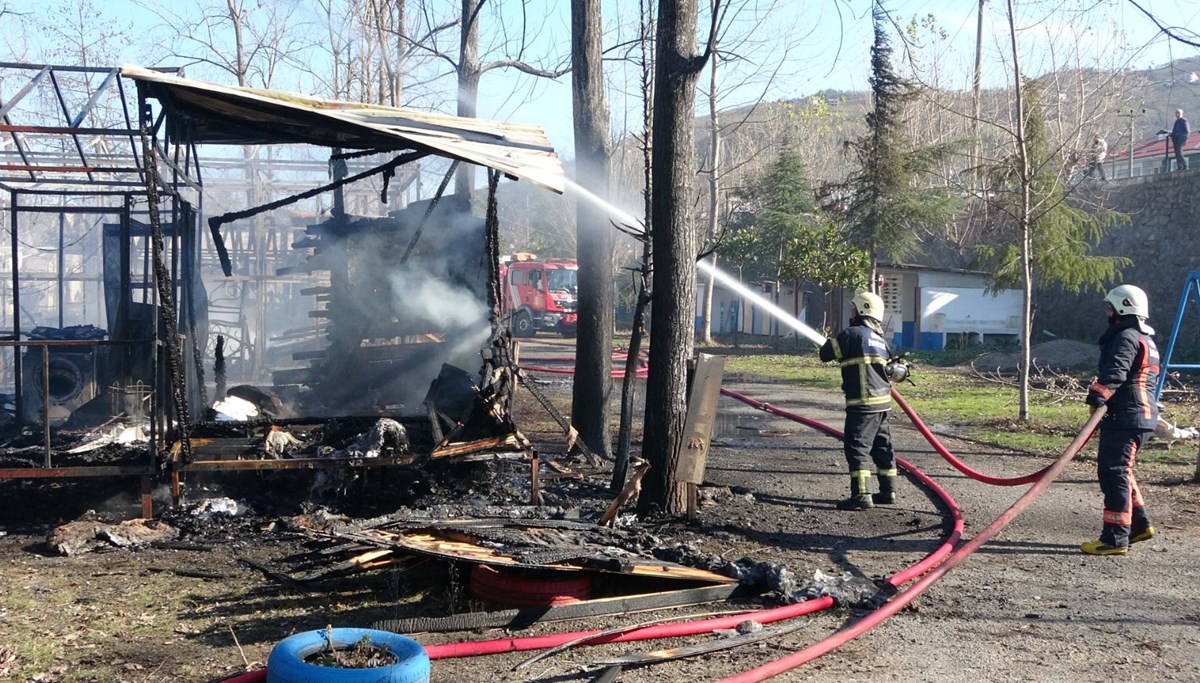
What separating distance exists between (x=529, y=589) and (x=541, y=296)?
31168mm

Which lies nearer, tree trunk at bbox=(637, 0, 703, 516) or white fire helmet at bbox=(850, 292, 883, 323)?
tree trunk at bbox=(637, 0, 703, 516)

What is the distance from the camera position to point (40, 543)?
6.80 m

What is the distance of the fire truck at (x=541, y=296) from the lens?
36.2 m

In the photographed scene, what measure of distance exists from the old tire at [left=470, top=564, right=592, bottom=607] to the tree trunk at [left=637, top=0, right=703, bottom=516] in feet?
7.21

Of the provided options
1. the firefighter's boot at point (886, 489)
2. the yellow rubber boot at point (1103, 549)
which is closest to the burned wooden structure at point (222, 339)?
the firefighter's boot at point (886, 489)

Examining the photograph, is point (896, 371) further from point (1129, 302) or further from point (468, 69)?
point (468, 69)

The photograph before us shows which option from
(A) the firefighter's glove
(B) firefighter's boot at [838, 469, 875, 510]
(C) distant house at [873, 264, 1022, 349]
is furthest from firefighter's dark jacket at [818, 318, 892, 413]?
(C) distant house at [873, 264, 1022, 349]

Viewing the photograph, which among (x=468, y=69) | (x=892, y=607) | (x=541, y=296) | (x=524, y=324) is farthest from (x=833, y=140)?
(x=892, y=607)

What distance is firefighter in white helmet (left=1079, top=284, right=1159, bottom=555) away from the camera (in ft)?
22.1

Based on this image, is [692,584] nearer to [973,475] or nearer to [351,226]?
[973,475]

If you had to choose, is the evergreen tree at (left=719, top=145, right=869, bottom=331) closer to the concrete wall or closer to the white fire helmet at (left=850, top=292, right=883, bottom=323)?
the concrete wall

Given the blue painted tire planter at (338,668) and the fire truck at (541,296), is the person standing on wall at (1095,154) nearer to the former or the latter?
the fire truck at (541,296)

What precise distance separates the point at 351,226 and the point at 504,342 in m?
6.12

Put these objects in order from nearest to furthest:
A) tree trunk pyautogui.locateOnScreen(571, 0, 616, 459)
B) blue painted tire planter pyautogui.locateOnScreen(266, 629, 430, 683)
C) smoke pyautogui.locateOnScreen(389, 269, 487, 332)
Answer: blue painted tire planter pyautogui.locateOnScreen(266, 629, 430, 683) < tree trunk pyautogui.locateOnScreen(571, 0, 616, 459) < smoke pyautogui.locateOnScreen(389, 269, 487, 332)
